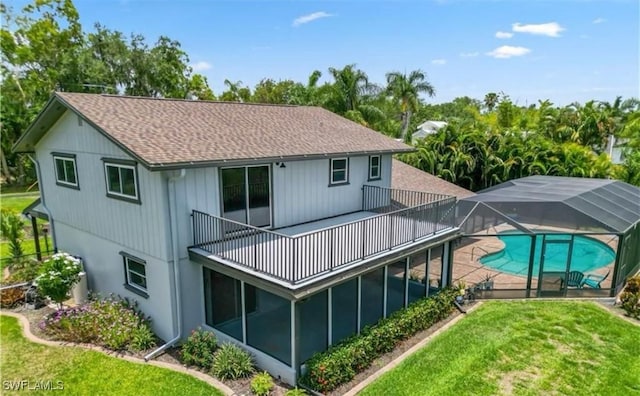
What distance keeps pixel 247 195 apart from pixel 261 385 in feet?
16.1

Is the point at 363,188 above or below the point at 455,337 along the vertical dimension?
above

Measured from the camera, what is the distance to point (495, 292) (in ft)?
42.0

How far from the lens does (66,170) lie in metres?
12.0

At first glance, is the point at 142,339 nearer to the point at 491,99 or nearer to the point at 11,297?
the point at 11,297

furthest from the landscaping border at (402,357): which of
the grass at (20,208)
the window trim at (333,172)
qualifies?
the grass at (20,208)

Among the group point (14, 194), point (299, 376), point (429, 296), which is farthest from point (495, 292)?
point (14, 194)

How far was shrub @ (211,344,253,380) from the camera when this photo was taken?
836 centimetres

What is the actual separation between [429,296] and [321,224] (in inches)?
160

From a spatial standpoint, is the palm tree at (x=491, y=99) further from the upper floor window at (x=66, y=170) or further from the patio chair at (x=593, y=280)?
the upper floor window at (x=66, y=170)

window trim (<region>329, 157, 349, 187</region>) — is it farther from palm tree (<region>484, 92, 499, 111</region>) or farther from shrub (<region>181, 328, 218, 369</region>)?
palm tree (<region>484, 92, 499, 111</region>)

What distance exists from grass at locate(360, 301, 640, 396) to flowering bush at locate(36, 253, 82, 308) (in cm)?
874

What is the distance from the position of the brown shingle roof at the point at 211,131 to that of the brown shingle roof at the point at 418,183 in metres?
2.74

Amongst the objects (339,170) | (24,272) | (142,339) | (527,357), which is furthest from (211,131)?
(527,357)

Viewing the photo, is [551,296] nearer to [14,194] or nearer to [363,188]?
[363,188]
